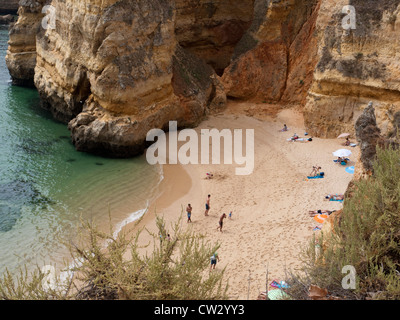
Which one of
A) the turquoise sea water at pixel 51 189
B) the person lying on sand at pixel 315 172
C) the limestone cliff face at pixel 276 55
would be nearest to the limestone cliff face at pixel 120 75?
the turquoise sea water at pixel 51 189

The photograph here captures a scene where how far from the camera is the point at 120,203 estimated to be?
19.3 m

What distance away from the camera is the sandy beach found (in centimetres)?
1416

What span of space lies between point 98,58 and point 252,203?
38.4 feet

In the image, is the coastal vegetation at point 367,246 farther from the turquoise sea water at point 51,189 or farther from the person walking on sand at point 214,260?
the turquoise sea water at point 51,189

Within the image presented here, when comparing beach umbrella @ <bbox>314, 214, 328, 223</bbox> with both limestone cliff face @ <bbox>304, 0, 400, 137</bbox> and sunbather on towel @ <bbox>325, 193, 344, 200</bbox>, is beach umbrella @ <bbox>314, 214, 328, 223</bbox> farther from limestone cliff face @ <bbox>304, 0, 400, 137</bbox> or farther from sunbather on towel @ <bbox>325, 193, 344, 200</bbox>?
limestone cliff face @ <bbox>304, 0, 400, 137</bbox>

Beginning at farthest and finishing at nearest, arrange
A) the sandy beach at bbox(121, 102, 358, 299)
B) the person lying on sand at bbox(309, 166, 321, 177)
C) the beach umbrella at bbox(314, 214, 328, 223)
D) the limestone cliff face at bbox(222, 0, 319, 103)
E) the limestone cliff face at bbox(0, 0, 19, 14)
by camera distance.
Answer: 1. the limestone cliff face at bbox(0, 0, 19, 14)
2. the limestone cliff face at bbox(222, 0, 319, 103)
3. the person lying on sand at bbox(309, 166, 321, 177)
4. the beach umbrella at bbox(314, 214, 328, 223)
5. the sandy beach at bbox(121, 102, 358, 299)

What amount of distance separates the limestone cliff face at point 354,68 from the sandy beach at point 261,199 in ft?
5.39

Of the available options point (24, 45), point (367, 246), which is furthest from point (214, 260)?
point (24, 45)

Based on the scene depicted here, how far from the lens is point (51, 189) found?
20547 millimetres

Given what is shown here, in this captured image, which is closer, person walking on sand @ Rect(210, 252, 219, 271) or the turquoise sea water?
person walking on sand @ Rect(210, 252, 219, 271)

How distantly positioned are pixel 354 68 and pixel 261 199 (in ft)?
29.8

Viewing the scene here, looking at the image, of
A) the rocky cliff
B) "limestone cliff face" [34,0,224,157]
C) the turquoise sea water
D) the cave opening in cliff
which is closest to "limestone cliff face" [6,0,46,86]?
the rocky cliff

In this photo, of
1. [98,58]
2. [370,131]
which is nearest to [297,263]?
[370,131]

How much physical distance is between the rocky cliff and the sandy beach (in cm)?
251
